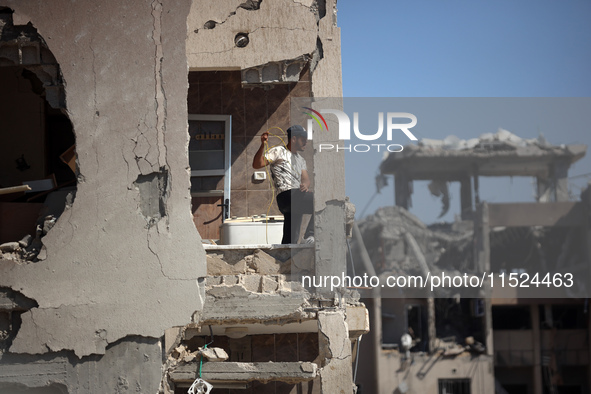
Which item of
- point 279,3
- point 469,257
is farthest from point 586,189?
point 279,3

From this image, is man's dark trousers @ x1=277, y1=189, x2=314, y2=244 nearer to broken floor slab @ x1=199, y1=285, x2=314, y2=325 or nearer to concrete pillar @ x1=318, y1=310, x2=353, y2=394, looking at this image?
broken floor slab @ x1=199, y1=285, x2=314, y2=325

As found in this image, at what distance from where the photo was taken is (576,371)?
29156 millimetres

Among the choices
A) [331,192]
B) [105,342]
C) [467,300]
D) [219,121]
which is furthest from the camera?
[467,300]

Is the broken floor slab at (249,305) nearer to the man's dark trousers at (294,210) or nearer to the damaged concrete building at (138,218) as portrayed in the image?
the damaged concrete building at (138,218)

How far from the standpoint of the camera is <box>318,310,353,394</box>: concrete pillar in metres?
7.94

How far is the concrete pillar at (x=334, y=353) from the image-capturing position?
7938 millimetres

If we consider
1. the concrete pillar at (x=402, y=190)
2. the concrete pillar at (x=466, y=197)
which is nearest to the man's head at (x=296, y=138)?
the concrete pillar at (x=402, y=190)

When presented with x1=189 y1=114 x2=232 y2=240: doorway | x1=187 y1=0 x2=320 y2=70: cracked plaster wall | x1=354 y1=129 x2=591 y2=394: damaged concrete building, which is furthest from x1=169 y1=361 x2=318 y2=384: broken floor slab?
x1=354 y1=129 x2=591 y2=394: damaged concrete building

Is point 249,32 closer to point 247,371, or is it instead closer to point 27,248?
point 27,248

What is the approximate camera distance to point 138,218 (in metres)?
7.23

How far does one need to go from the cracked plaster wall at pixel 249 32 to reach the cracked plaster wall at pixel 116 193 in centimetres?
77

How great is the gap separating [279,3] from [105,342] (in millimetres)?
4378

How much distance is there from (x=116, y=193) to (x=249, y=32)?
2534mm

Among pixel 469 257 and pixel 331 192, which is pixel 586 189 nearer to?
pixel 469 257
